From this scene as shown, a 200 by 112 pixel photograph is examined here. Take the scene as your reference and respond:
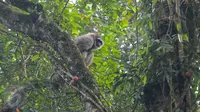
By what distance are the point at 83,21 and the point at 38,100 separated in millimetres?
1600

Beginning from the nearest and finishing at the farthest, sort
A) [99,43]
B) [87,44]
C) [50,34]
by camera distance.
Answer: [50,34] → [99,43] → [87,44]

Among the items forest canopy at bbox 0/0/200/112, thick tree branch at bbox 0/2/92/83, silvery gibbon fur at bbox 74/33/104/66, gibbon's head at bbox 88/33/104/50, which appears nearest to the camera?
forest canopy at bbox 0/0/200/112

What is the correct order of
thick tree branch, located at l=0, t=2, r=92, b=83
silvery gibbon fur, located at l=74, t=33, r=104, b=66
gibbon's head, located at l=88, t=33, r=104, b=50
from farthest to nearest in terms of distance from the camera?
silvery gibbon fur, located at l=74, t=33, r=104, b=66 → gibbon's head, located at l=88, t=33, r=104, b=50 → thick tree branch, located at l=0, t=2, r=92, b=83

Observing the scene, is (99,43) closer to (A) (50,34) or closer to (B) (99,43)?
(B) (99,43)

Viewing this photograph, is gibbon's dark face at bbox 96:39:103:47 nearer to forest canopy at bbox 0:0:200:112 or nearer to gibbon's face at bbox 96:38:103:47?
gibbon's face at bbox 96:38:103:47

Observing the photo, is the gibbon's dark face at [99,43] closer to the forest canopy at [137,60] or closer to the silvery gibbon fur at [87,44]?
the silvery gibbon fur at [87,44]

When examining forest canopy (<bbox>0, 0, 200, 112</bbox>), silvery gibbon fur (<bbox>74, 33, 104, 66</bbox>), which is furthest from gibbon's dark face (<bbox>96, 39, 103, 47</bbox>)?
forest canopy (<bbox>0, 0, 200, 112</bbox>)

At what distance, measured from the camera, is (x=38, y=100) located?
16.2ft

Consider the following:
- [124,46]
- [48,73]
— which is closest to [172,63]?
[48,73]

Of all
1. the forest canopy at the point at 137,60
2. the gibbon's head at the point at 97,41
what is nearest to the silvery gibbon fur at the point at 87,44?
the gibbon's head at the point at 97,41

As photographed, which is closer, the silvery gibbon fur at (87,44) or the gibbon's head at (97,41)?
the gibbon's head at (97,41)

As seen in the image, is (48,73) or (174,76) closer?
(174,76)

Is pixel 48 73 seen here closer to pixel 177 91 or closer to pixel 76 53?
pixel 76 53

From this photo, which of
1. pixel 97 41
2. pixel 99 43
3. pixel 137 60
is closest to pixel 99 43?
pixel 99 43
